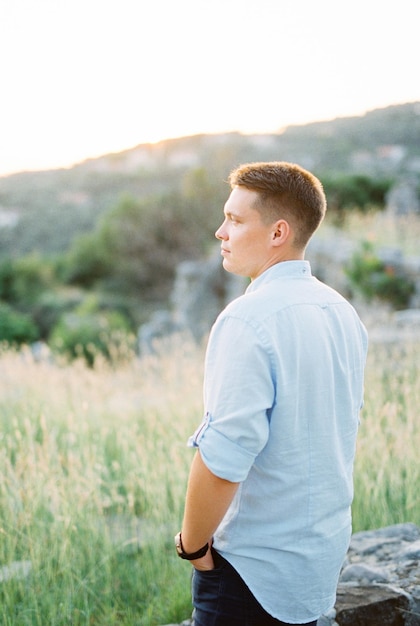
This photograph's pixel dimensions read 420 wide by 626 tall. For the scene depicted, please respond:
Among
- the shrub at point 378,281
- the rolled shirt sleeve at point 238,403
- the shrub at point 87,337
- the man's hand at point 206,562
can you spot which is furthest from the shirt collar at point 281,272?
the shrub at point 87,337

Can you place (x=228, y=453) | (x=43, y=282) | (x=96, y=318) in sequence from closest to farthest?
(x=228, y=453) < (x=96, y=318) < (x=43, y=282)

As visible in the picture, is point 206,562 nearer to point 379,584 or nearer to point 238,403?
point 238,403

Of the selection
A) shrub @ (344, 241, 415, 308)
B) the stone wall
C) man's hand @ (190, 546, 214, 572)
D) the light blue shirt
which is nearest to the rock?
the stone wall

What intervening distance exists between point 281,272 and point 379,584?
1521 mm

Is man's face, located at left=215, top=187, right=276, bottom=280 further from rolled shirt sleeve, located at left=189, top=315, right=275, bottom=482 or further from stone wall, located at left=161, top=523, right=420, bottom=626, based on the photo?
stone wall, located at left=161, top=523, right=420, bottom=626

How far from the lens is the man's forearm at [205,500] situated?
59.8 inches

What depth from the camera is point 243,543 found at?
1.64m

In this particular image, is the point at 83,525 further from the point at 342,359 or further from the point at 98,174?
the point at 98,174

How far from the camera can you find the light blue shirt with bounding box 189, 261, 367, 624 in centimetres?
149

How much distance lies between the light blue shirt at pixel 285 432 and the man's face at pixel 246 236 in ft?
0.15

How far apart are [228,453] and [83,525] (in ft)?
7.14

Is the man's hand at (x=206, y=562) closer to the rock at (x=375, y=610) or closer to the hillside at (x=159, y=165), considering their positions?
the rock at (x=375, y=610)

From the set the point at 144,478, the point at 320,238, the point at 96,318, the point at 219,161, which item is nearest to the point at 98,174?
the point at 219,161

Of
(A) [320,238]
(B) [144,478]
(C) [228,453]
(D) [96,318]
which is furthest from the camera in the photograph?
(D) [96,318]
